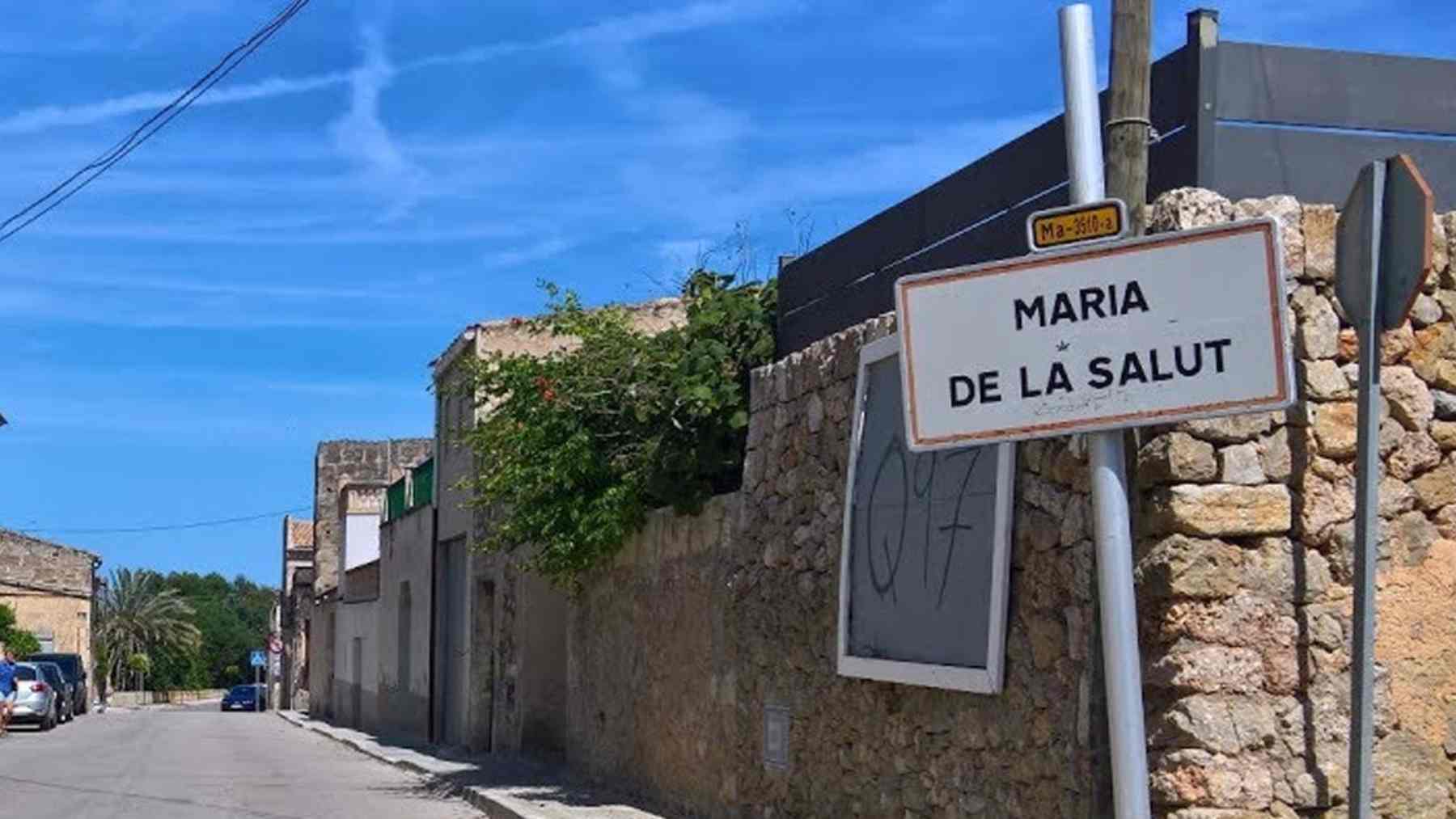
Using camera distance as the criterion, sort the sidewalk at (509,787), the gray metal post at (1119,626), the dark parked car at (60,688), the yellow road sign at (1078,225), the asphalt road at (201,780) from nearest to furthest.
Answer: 1. the gray metal post at (1119,626)
2. the yellow road sign at (1078,225)
3. the sidewalk at (509,787)
4. the asphalt road at (201,780)
5. the dark parked car at (60,688)

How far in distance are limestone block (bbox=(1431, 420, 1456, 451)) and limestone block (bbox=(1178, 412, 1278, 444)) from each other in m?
0.77

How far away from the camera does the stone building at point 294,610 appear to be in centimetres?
5841

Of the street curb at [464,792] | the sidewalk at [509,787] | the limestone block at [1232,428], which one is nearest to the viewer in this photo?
the limestone block at [1232,428]

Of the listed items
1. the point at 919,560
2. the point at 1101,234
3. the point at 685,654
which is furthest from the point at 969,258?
the point at 685,654

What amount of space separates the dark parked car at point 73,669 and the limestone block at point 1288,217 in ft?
142

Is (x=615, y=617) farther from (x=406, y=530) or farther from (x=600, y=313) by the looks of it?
(x=406, y=530)

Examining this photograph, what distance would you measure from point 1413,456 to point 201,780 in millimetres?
16926

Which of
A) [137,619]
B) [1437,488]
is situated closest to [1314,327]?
[1437,488]

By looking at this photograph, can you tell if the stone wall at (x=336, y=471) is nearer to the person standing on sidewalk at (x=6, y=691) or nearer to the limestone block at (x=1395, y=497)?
the person standing on sidewalk at (x=6, y=691)

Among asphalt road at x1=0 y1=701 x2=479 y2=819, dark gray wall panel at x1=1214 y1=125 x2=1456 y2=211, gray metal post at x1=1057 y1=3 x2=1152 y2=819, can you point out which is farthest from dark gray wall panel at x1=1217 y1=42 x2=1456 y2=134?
asphalt road at x1=0 y1=701 x2=479 y2=819

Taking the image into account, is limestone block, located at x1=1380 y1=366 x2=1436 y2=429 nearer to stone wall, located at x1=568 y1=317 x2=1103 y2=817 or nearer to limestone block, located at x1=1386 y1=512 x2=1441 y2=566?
limestone block, located at x1=1386 y1=512 x2=1441 y2=566

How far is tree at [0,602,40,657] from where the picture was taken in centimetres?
5572

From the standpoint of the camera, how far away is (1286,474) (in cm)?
710

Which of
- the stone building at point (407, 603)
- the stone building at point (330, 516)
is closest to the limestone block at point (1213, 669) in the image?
the stone building at point (407, 603)
